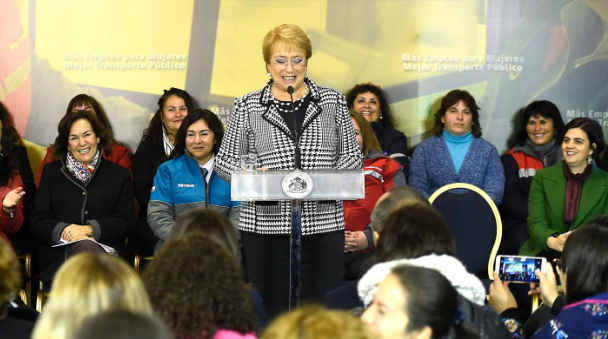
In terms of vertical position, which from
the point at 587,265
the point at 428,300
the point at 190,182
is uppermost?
the point at 190,182

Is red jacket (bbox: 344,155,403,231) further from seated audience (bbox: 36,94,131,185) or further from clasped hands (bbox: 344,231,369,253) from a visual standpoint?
seated audience (bbox: 36,94,131,185)

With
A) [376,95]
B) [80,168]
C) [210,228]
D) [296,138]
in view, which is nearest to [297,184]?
[296,138]

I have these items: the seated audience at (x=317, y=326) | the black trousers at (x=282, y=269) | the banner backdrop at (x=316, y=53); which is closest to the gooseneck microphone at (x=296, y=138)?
the black trousers at (x=282, y=269)

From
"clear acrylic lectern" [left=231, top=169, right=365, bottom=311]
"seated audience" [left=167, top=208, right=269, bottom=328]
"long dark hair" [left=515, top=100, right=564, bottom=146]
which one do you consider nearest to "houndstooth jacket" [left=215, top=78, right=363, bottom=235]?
"clear acrylic lectern" [left=231, top=169, right=365, bottom=311]

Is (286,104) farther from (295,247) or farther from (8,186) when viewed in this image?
(8,186)

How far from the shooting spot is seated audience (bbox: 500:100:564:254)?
550 centimetres

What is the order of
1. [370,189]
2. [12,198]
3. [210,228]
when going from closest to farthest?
[210,228] < [12,198] < [370,189]

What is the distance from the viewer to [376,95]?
570 centimetres

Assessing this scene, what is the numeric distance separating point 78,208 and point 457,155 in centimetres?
256

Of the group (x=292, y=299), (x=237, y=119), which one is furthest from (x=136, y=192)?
(x=292, y=299)

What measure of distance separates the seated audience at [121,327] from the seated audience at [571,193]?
3.73 metres

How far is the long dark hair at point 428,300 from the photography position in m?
2.01

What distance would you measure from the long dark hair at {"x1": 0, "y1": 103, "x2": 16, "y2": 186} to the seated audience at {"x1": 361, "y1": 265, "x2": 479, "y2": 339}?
3612mm

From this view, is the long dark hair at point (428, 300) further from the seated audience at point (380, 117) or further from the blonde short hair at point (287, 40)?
the seated audience at point (380, 117)
